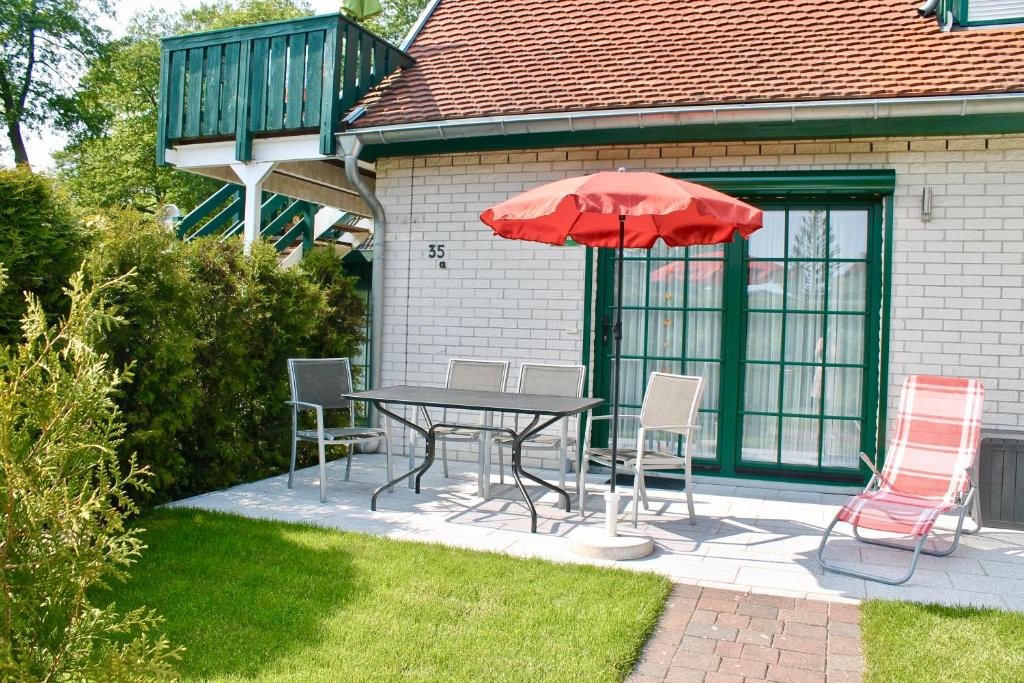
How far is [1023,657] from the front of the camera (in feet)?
11.0

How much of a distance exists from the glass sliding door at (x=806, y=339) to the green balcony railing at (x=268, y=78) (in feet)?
13.4

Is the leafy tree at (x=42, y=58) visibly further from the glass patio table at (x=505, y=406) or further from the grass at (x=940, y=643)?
the grass at (x=940, y=643)

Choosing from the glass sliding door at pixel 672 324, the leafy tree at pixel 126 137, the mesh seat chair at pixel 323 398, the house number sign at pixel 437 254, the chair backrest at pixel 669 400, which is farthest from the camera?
the leafy tree at pixel 126 137

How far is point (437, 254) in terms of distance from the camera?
7801mm

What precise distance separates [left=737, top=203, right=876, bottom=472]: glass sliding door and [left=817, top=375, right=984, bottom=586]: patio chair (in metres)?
1.15

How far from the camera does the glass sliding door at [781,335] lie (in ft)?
22.3

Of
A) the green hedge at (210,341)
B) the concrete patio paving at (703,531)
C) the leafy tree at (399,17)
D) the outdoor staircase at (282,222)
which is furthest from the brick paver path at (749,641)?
the leafy tree at (399,17)

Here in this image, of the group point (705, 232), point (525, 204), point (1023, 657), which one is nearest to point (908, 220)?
point (705, 232)

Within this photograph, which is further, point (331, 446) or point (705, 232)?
point (331, 446)

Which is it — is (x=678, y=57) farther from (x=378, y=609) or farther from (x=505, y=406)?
(x=378, y=609)

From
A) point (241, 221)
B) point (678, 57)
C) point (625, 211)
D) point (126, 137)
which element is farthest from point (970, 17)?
point (126, 137)

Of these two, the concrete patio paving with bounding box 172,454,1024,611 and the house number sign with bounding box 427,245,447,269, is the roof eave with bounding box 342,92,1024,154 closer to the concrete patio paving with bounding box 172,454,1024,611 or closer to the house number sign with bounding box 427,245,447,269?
the house number sign with bounding box 427,245,447,269

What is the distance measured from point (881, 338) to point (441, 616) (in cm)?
452

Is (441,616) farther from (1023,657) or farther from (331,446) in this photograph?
(331,446)
